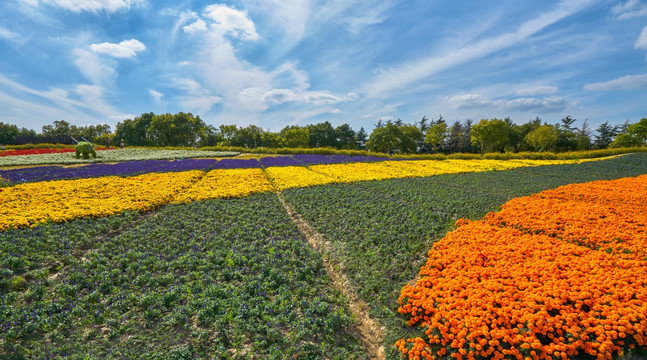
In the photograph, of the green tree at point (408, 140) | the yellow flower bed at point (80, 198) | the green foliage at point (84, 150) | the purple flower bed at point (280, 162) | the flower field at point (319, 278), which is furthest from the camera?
the green tree at point (408, 140)

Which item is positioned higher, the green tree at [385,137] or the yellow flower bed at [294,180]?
the green tree at [385,137]

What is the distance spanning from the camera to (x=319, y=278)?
8109mm

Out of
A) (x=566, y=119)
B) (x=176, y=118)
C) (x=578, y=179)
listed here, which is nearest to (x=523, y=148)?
(x=566, y=119)

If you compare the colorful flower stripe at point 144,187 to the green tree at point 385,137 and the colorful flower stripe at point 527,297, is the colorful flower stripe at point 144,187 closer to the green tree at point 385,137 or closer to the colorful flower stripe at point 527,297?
the colorful flower stripe at point 527,297

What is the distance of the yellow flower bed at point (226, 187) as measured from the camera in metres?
16.2

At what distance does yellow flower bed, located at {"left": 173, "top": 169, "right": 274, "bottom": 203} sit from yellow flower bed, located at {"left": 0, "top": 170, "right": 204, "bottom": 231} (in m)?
1.06

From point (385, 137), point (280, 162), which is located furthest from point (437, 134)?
point (280, 162)

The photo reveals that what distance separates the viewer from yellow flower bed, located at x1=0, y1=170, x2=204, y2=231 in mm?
11802

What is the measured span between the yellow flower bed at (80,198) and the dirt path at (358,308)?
32.4 ft

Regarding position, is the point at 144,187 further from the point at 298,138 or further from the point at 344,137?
the point at 344,137

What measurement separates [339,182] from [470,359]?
53.3 ft

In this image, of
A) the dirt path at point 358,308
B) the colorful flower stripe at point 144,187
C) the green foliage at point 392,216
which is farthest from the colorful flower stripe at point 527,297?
the colorful flower stripe at point 144,187

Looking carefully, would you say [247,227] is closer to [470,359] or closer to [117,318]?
[117,318]

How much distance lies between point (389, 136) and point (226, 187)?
6336cm
